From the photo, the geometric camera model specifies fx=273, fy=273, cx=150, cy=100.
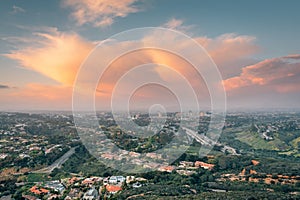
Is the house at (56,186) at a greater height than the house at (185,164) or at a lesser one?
lesser

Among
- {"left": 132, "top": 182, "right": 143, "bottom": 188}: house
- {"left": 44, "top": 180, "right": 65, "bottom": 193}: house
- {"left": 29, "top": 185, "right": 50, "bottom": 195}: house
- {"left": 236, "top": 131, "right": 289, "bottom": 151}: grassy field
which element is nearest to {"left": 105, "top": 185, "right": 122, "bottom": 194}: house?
{"left": 132, "top": 182, "right": 143, "bottom": 188}: house

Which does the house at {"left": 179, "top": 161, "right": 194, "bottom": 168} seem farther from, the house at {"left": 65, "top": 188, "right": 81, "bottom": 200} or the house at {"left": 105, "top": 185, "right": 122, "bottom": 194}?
the house at {"left": 65, "top": 188, "right": 81, "bottom": 200}

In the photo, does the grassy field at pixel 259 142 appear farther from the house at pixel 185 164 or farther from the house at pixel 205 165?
the house at pixel 185 164

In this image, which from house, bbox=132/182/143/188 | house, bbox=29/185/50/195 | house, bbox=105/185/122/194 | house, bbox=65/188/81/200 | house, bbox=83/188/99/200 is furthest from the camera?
house, bbox=132/182/143/188

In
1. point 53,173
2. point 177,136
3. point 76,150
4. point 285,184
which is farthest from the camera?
point 177,136

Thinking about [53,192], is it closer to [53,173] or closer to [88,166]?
[53,173]

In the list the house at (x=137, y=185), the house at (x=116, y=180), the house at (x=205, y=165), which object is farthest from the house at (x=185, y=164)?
the house at (x=137, y=185)

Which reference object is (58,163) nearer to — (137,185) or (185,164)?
(137,185)

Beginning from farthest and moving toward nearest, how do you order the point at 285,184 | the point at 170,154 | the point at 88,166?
the point at 170,154
the point at 88,166
the point at 285,184

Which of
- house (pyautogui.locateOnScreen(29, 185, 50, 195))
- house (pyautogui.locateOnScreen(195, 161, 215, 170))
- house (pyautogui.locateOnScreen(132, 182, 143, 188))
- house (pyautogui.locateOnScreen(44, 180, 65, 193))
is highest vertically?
house (pyautogui.locateOnScreen(132, 182, 143, 188))

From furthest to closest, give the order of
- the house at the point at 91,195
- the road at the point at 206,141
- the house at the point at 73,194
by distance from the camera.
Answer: the road at the point at 206,141 < the house at the point at 73,194 < the house at the point at 91,195

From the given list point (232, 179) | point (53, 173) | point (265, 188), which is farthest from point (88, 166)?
point (265, 188)
